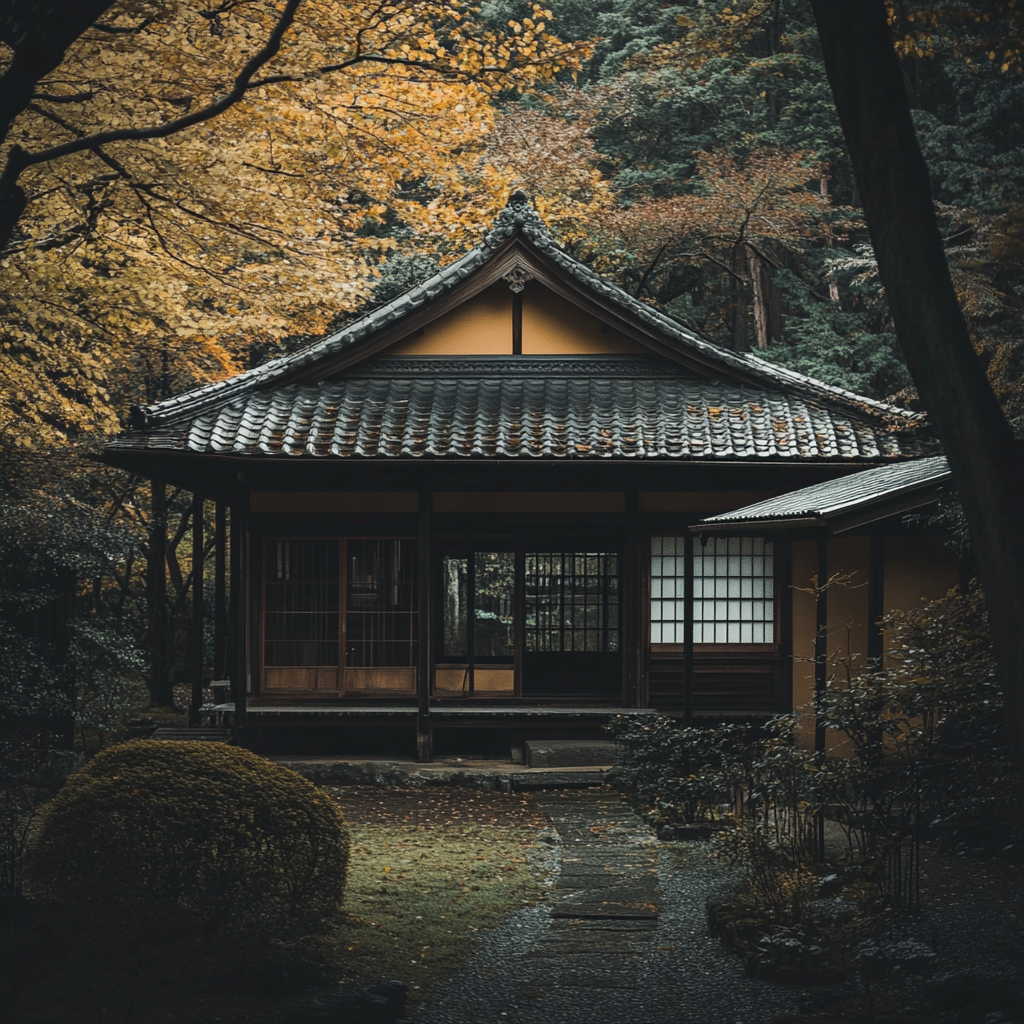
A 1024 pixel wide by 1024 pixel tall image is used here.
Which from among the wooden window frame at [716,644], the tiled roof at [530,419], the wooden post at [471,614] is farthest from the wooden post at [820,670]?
the wooden post at [471,614]

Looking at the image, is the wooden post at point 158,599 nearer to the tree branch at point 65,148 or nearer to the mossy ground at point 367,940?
the mossy ground at point 367,940

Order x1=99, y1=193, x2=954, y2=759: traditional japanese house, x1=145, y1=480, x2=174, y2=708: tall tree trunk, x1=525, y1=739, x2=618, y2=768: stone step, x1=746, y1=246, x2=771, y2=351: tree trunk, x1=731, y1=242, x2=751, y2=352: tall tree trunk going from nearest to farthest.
Answer: x1=525, y1=739, x2=618, y2=768: stone step < x1=99, y1=193, x2=954, y2=759: traditional japanese house < x1=145, y1=480, x2=174, y2=708: tall tree trunk < x1=746, y1=246, x2=771, y2=351: tree trunk < x1=731, y1=242, x2=751, y2=352: tall tree trunk

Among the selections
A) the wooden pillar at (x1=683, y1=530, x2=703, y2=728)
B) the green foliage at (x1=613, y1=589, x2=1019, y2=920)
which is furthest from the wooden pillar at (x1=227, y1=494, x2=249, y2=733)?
the green foliage at (x1=613, y1=589, x2=1019, y2=920)

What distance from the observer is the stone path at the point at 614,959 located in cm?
588

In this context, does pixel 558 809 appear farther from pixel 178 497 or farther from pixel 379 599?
pixel 178 497

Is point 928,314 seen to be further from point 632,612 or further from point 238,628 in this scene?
point 238,628

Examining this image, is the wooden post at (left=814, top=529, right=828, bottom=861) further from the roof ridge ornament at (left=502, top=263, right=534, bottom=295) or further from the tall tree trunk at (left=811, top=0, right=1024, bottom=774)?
the roof ridge ornament at (left=502, top=263, right=534, bottom=295)

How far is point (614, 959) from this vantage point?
6.80 m

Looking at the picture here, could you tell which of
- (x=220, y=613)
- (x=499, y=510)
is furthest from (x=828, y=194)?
(x=220, y=613)

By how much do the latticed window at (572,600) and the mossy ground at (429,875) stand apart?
362 centimetres

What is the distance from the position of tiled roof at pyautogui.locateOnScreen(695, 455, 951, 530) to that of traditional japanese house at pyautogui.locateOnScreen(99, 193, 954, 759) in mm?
2153

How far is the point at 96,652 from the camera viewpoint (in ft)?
51.9

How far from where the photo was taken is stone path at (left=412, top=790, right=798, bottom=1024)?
5.88 m

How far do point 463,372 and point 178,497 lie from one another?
946 cm
